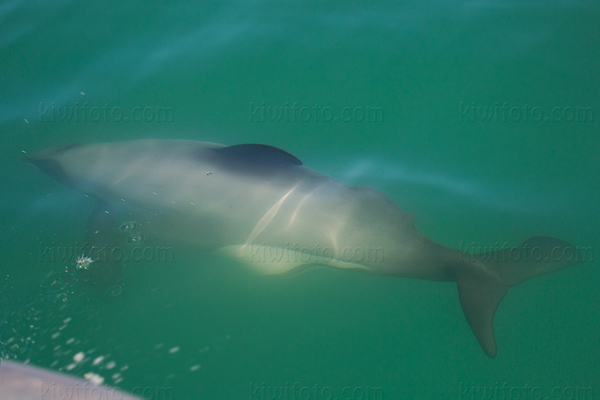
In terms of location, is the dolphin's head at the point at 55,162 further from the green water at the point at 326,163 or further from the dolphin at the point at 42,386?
the dolphin at the point at 42,386

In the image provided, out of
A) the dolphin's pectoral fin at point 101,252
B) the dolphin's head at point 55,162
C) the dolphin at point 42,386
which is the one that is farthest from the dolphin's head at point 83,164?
the dolphin at point 42,386

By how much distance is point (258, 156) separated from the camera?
4.63 metres

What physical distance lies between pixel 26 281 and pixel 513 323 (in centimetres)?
429

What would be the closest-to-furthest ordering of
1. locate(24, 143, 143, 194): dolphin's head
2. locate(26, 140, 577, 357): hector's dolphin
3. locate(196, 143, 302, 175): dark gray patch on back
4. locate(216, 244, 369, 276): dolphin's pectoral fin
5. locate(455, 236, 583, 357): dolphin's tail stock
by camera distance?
locate(455, 236, 583, 357): dolphin's tail stock
locate(26, 140, 577, 357): hector's dolphin
locate(216, 244, 369, 276): dolphin's pectoral fin
locate(196, 143, 302, 175): dark gray patch on back
locate(24, 143, 143, 194): dolphin's head

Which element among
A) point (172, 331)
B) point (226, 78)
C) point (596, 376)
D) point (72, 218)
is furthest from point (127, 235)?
point (596, 376)

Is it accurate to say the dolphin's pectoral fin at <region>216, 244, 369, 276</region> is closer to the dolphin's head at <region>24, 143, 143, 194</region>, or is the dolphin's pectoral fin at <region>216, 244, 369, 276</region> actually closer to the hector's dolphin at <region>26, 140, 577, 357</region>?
the hector's dolphin at <region>26, 140, 577, 357</region>

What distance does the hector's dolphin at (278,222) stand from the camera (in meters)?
4.04

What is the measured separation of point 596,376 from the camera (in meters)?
3.48

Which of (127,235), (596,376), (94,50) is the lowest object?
(596,376)

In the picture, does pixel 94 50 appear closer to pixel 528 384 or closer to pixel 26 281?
pixel 26 281

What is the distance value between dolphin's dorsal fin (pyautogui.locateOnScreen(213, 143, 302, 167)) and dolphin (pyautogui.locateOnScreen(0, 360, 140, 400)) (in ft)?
11.0

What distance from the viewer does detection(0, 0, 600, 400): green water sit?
3.60 metres

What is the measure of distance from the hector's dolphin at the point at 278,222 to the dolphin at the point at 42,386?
2.81m

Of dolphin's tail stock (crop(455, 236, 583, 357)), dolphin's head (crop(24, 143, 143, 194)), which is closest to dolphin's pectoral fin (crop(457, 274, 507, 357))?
dolphin's tail stock (crop(455, 236, 583, 357))
